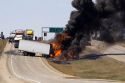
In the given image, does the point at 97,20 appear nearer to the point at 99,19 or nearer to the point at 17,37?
the point at 99,19

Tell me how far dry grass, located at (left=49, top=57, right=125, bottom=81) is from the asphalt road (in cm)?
322

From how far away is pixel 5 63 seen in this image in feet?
394

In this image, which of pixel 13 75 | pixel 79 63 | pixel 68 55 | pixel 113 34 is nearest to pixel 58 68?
pixel 79 63

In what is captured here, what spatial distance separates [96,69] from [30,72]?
15.6 meters

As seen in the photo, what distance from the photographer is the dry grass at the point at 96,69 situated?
96.0 metres

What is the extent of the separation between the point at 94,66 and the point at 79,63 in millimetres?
4709

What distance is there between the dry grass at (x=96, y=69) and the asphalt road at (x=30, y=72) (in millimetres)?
3220

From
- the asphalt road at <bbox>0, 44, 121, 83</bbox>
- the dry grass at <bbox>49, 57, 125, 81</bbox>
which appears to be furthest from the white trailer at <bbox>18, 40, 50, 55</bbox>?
the dry grass at <bbox>49, 57, 125, 81</bbox>

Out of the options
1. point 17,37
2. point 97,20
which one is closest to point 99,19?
point 97,20

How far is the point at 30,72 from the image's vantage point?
333ft

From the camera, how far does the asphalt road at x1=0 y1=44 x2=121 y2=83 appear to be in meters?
85.4

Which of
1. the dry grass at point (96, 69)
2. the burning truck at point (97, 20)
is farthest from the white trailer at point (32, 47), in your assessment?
the burning truck at point (97, 20)

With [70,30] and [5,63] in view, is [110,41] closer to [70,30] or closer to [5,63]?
[70,30]

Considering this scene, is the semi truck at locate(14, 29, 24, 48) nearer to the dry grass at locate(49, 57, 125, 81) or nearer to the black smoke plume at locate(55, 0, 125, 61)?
the dry grass at locate(49, 57, 125, 81)
